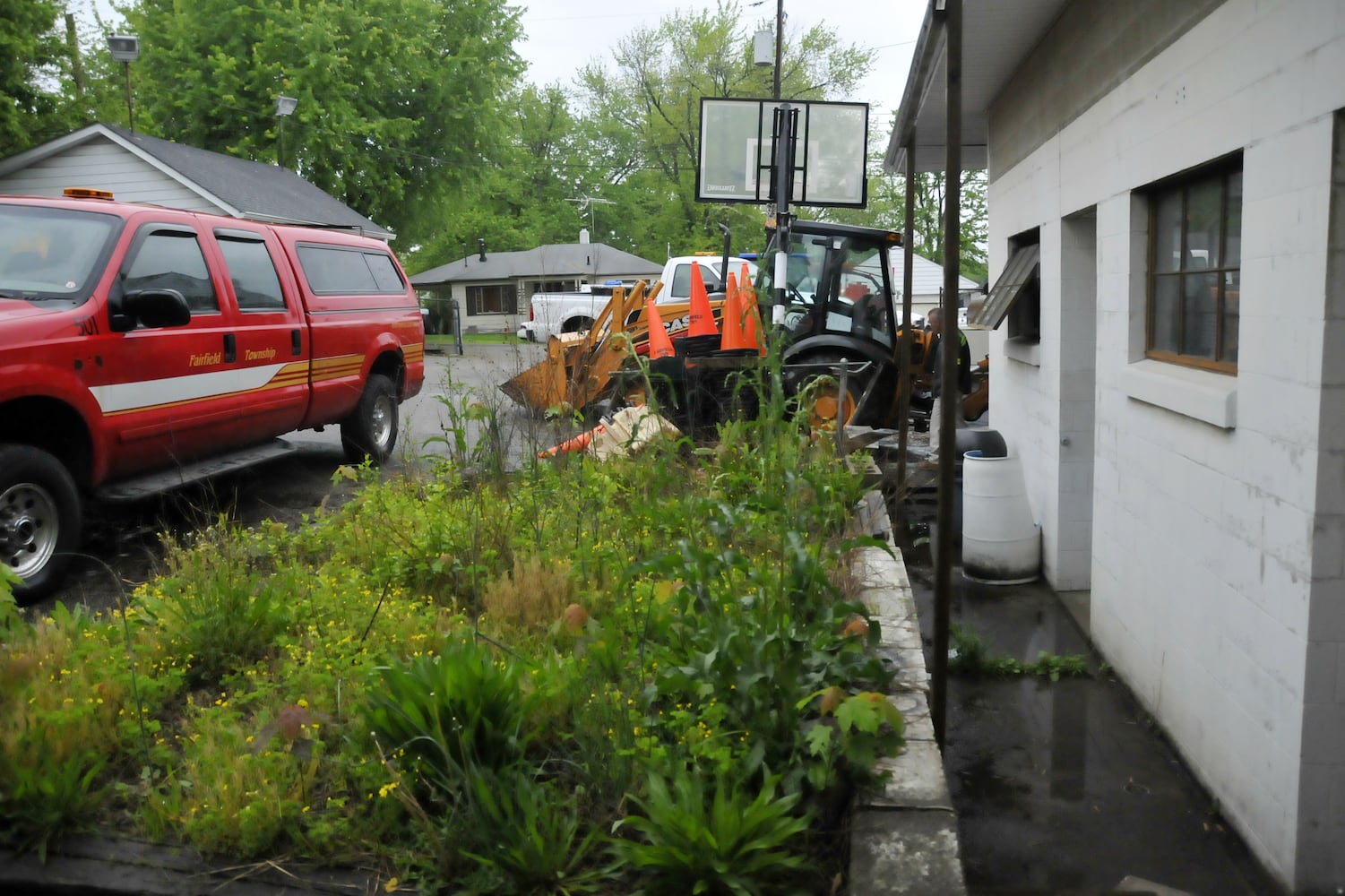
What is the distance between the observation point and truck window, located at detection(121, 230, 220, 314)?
273 inches

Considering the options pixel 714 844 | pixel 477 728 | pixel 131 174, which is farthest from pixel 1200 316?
pixel 131 174

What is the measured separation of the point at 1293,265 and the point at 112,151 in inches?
898

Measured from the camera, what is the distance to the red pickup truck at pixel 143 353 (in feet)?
19.4

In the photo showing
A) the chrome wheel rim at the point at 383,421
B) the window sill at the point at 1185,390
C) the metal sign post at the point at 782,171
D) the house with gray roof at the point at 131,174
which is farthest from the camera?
the house with gray roof at the point at 131,174

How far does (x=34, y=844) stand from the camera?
10.9 ft

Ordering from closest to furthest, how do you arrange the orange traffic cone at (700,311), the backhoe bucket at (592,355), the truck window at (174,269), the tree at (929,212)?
the truck window at (174,269)
the orange traffic cone at (700,311)
the backhoe bucket at (592,355)
the tree at (929,212)

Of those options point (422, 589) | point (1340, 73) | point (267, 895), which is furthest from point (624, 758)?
point (1340, 73)

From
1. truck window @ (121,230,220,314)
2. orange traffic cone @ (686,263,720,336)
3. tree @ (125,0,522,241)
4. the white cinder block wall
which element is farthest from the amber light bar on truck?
tree @ (125,0,522,241)

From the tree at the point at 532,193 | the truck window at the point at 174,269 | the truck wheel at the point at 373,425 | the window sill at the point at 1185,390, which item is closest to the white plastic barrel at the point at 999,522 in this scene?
the window sill at the point at 1185,390

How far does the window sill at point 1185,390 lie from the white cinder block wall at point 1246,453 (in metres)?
0.01

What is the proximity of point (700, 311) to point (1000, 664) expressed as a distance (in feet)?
19.7

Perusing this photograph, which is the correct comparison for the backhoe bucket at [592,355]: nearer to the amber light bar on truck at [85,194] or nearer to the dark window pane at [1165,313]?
the amber light bar on truck at [85,194]

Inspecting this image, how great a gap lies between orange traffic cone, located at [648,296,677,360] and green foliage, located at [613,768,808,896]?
745 cm

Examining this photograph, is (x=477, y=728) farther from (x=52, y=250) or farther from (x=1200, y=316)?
(x=52, y=250)
